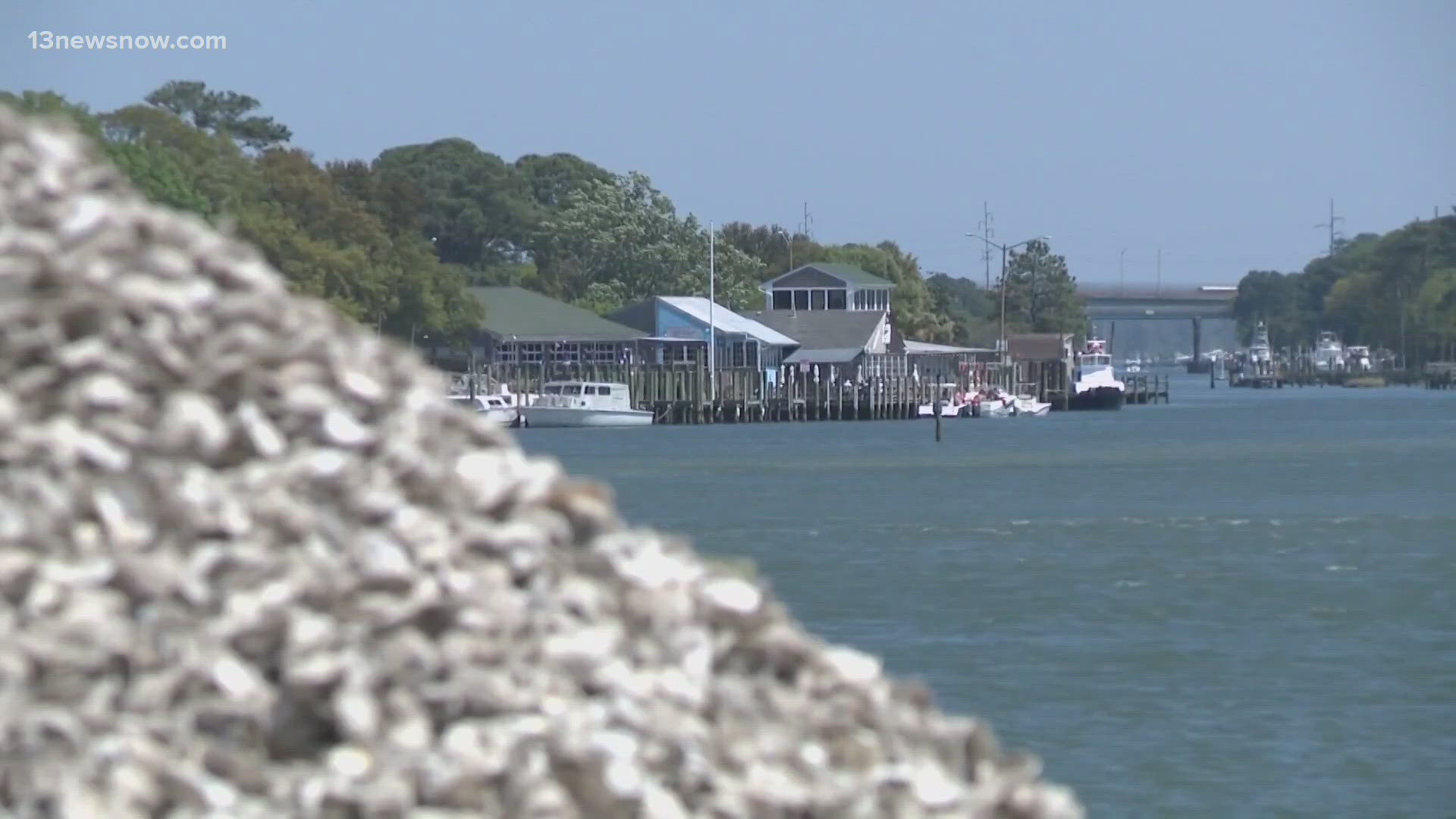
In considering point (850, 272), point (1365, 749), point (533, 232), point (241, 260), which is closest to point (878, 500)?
point (1365, 749)

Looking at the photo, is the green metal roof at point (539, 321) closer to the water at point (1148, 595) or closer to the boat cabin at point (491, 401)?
the boat cabin at point (491, 401)

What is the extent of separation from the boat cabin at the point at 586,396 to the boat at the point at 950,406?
22661mm

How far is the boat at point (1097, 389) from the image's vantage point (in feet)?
460

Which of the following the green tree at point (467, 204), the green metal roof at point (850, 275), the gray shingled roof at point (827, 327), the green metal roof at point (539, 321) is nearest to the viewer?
the green metal roof at point (539, 321)

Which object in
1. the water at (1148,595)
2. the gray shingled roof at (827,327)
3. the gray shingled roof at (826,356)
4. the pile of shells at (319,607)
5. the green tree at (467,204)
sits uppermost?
the green tree at (467,204)

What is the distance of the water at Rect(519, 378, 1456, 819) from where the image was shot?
18.5m

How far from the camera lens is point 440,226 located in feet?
487

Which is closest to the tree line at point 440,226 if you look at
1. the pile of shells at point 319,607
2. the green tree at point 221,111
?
the green tree at point 221,111

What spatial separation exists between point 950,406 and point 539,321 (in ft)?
69.2

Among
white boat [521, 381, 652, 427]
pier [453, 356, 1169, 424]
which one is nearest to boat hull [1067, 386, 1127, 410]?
pier [453, 356, 1169, 424]

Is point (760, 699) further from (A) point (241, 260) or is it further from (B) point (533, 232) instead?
(B) point (533, 232)

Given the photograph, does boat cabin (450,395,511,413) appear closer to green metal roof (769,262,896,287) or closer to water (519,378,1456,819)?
water (519,378,1456,819)

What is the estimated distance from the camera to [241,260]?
3104 mm

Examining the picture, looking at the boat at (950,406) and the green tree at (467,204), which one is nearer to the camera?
the boat at (950,406)
